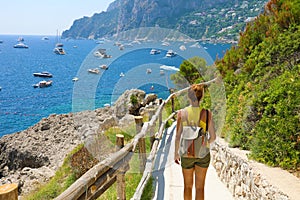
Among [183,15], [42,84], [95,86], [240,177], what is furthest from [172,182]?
[183,15]

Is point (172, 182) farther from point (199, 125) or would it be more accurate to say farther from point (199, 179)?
point (199, 125)

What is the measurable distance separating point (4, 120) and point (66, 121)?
10283 mm

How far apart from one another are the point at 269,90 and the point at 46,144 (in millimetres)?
19048

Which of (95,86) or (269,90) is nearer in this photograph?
(269,90)

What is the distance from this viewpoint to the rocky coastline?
50.9 feet

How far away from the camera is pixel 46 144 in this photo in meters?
21.5

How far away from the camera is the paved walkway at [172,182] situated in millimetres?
4707

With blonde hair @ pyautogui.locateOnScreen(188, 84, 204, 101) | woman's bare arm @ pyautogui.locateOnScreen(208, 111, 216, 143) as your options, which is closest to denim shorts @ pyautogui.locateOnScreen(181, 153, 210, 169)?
woman's bare arm @ pyautogui.locateOnScreen(208, 111, 216, 143)

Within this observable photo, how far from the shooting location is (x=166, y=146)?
737 centimetres

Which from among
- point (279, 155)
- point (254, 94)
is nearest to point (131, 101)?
point (254, 94)

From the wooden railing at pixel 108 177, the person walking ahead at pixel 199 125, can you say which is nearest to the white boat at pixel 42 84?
the wooden railing at pixel 108 177

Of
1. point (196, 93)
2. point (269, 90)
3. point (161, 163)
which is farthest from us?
point (161, 163)

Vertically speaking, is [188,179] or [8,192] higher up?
[8,192]

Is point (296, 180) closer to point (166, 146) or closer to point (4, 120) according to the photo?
point (166, 146)
